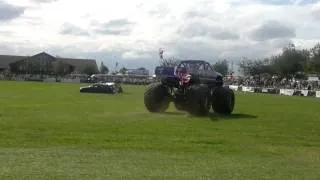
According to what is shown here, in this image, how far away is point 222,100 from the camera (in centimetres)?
3019

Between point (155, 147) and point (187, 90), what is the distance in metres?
12.4

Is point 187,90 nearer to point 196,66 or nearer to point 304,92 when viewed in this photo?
point 196,66

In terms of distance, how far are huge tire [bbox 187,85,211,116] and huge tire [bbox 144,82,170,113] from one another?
7.84 ft

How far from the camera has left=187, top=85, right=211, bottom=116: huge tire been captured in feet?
91.0

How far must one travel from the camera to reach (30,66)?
187 meters

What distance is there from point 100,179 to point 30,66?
179714 mm

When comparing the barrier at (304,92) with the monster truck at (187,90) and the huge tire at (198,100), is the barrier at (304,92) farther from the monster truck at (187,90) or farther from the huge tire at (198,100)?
the huge tire at (198,100)

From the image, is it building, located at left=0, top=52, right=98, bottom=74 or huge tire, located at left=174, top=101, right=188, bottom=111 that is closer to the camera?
huge tire, located at left=174, top=101, right=188, bottom=111

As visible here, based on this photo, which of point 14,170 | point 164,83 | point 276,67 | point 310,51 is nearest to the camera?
point 14,170

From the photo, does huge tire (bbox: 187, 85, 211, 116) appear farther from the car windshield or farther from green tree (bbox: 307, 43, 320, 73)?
green tree (bbox: 307, 43, 320, 73)

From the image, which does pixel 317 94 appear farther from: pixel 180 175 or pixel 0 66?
pixel 0 66

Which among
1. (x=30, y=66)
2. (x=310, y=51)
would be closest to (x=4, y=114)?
(x=310, y=51)

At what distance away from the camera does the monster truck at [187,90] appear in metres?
28.6

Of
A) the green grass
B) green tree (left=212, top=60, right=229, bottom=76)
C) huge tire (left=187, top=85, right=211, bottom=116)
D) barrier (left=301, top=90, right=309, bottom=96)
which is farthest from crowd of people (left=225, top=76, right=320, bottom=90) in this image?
the green grass
